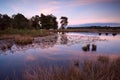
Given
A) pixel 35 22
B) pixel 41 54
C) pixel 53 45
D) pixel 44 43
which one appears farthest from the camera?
pixel 35 22

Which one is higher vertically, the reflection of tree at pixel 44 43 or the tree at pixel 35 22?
the tree at pixel 35 22

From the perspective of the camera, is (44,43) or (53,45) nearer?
(53,45)

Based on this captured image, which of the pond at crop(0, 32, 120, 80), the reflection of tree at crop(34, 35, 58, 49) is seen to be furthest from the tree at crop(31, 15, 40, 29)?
the pond at crop(0, 32, 120, 80)

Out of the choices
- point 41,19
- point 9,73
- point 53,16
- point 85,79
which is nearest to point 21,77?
point 9,73

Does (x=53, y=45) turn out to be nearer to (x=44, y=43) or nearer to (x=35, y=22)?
(x=44, y=43)

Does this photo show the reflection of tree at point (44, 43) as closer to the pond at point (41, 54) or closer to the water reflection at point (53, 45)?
the water reflection at point (53, 45)

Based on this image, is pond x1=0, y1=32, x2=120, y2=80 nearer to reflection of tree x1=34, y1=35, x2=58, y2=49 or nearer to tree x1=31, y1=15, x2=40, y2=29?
reflection of tree x1=34, y1=35, x2=58, y2=49

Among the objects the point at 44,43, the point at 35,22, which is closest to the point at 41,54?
the point at 44,43

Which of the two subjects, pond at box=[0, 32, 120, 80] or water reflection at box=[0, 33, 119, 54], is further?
water reflection at box=[0, 33, 119, 54]

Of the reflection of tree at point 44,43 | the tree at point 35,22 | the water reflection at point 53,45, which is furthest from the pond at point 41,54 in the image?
the tree at point 35,22

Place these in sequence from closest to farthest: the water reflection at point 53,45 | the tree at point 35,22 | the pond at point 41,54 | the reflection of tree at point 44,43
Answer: the pond at point 41,54
the water reflection at point 53,45
the reflection of tree at point 44,43
the tree at point 35,22

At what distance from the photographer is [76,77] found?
16.9 feet

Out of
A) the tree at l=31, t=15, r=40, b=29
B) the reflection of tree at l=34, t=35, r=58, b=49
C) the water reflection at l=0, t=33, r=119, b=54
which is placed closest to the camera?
the water reflection at l=0, t=33, r=119, b=54

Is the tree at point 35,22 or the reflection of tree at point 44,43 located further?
the tree at point 35,22
